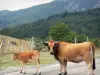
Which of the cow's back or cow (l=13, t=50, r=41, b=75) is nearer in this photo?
the cow's back

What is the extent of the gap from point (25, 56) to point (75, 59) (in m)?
3.39

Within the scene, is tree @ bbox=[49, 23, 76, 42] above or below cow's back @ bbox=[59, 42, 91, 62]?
above

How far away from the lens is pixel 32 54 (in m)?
18.7

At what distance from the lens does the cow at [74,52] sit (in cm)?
1588

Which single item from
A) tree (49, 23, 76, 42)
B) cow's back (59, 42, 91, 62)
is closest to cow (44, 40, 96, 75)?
cow's back (59, 42, 91, 62)

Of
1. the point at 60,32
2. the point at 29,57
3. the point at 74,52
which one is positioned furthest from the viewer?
the point at 60,32

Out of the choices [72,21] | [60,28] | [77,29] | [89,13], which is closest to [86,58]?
[60,28]

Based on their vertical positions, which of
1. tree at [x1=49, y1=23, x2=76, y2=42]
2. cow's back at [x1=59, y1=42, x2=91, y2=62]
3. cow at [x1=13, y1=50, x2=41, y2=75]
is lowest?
cow at [x1=13, y1=50, x2=41, y2=75]

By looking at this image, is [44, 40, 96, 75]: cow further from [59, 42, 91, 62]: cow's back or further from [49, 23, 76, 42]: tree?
[49, 23, 76, 42]: tree

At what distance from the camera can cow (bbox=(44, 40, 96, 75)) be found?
625 inches

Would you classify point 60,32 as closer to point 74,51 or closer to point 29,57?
point 29,57

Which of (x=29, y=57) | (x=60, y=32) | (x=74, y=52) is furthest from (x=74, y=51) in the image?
(x=60, y=32)

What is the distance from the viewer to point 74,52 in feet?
54.1

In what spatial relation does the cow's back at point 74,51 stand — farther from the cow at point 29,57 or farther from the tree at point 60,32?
the tree at point 60,32
